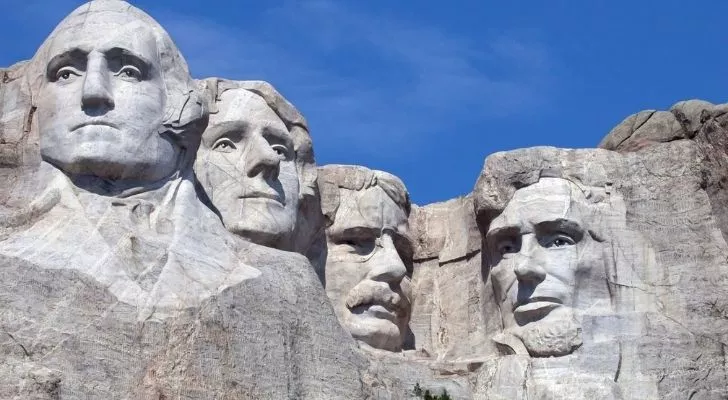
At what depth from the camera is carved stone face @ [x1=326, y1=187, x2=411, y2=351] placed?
1883 cm

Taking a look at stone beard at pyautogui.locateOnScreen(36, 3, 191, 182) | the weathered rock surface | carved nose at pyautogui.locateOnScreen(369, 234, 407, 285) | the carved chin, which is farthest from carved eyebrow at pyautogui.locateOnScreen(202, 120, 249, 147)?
the carved chin

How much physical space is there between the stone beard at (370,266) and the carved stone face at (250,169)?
2.72ft

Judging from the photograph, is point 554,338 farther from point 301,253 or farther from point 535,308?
point 301,253

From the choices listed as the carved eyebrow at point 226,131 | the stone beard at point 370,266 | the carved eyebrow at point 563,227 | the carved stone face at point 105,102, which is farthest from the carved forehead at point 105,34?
the carved eyebrow at point 563,227

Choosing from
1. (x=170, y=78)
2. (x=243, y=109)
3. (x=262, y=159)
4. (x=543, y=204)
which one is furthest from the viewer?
(x=543, y=204)

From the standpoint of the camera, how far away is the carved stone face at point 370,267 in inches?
741

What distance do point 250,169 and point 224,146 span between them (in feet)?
1.14

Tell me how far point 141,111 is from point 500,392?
3.36m

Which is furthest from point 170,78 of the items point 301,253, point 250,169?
point 301,253

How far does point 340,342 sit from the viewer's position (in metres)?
16.8

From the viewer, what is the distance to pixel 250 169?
18266mm

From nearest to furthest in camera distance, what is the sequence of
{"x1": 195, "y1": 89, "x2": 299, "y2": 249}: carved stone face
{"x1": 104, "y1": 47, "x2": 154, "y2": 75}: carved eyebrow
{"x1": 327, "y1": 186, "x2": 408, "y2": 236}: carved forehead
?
{"x1": 104, "y1": 47, "x2": 154, "y2": 75}: carved eyebrow
{"x1": 195, "y1": 89, "x2": 299, "y2": 249}: carved stone face
{"x1": 327, "y1": 186, "x2": 408, "y2": 236}: carved forehead

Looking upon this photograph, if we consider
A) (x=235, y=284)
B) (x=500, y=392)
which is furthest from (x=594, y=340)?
(x=235, y=284)

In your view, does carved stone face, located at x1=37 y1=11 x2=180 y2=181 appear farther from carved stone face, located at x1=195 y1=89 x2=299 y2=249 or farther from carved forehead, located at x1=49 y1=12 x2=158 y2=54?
carved stone face, located at x1=195 y1=89 x2=299 y2=249
